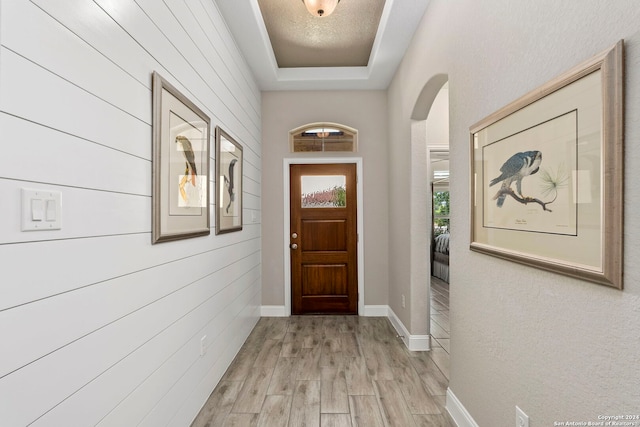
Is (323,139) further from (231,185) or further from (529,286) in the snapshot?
(529,286)

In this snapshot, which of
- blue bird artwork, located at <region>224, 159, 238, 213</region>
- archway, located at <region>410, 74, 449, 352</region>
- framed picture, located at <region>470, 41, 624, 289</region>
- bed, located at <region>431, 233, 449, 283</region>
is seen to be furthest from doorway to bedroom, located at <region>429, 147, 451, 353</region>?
blue bird artwork, located at <region>224, 159, 238, 213</region>

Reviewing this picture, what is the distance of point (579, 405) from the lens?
1.08m

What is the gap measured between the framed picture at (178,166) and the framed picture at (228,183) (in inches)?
9.6

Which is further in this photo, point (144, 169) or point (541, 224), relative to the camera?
point (144, 169)

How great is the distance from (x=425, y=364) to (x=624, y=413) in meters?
2.03

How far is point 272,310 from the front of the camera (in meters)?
4.21

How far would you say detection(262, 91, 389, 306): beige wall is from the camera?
4223 mm

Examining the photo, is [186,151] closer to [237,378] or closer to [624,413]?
[237,378]

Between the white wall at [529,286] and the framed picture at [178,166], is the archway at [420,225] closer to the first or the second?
the white wall at [529,286]

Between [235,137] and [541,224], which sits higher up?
[235,137]

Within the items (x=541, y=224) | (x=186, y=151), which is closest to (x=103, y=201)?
(x=186, y=151)

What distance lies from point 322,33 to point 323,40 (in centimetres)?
13

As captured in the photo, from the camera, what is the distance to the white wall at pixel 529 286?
912 millimetres

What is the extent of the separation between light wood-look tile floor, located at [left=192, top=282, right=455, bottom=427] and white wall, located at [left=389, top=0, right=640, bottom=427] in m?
0.44
